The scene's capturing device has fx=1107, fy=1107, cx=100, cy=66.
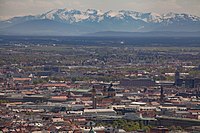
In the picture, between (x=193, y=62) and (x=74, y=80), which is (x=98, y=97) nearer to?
(x=74, y=80)

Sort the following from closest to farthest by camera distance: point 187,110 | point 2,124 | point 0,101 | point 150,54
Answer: point 2,124
point 187,110
point 0,101
point 150,54

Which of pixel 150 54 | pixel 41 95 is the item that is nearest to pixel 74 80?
pixel 41 95

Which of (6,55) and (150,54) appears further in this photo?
(150,54)

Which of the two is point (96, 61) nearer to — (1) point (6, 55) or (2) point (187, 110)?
(1) point (6, 55)

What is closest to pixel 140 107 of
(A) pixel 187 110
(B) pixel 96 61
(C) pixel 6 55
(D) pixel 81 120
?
(A) pixel 187 110

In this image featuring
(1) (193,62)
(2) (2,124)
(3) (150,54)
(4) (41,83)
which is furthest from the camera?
(3) (150,54)

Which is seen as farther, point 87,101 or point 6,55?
point 6,55
